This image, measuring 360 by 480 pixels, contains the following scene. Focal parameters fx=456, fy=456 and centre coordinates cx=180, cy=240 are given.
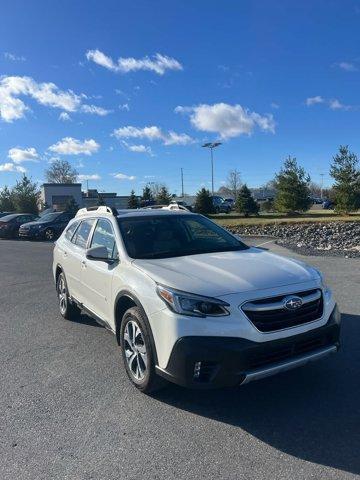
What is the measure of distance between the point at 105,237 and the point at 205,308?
7.06 feet

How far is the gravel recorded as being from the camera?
749 inches

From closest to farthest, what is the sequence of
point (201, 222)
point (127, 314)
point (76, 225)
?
point (127, 314) → point (201, 222) → point (76, 225)

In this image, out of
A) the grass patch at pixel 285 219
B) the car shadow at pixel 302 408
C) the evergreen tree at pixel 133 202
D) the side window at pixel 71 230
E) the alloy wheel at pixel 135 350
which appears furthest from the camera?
the evergreen tree at pixel 133 202

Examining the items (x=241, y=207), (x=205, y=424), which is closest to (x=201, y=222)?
(x=205, y=424)

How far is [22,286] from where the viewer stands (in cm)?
1027

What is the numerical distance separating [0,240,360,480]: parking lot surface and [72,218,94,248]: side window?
1419mm

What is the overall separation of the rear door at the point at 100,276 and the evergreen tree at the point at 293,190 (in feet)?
128

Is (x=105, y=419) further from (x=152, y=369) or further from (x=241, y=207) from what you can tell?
(x=241, y=207)

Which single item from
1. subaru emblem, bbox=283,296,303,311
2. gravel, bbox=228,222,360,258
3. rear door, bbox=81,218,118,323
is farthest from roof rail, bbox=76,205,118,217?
gravel, bbox=228,222,360,258

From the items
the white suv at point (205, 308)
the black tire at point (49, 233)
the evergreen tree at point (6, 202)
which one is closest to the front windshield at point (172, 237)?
the white suv at point (205, 308)

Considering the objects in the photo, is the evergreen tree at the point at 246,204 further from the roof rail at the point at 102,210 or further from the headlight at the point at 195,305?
the headlight at the point at 195,305

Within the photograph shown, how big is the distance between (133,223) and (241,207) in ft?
130

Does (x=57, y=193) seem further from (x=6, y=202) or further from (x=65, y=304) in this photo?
(x=65, y=304)

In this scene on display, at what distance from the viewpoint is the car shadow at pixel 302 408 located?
327cm
